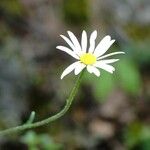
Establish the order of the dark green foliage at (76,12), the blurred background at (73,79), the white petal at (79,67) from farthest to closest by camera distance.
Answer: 1. the dark green foliage at (76,12)
2. the blurred background at (73,79)
3. the white petal at (79,67)

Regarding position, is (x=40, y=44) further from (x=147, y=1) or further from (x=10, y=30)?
(x=147, y=1)

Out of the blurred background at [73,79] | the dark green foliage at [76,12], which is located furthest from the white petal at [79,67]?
the dark green foliage at [76,12]

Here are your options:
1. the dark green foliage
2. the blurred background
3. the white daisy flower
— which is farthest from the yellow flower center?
the dark green foliage

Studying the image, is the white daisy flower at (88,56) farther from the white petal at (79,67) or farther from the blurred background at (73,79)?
the blurred background at (73,79)

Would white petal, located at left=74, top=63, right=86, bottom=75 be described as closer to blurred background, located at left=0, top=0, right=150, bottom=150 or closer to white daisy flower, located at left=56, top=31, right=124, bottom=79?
white daisy flower, located at left=56, top=31, right=124, bottom=79

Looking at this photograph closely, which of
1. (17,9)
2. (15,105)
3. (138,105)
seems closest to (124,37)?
(138,105)

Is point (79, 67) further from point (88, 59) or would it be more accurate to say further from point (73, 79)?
point (73, 79)

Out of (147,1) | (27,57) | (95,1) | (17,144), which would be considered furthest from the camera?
(147,1)
